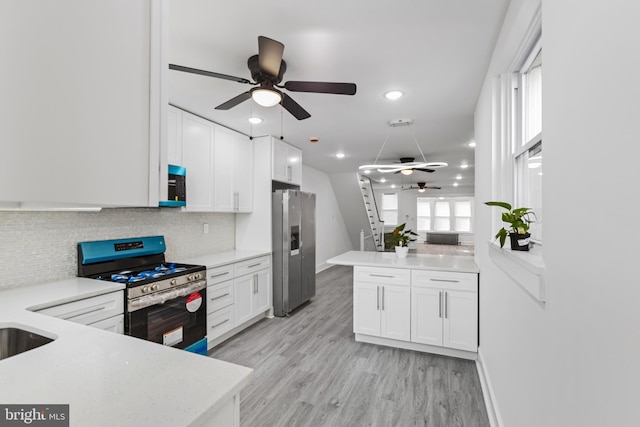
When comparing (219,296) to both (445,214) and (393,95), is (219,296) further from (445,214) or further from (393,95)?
(445,214)

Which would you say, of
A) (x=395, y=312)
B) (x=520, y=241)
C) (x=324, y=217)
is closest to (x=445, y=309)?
(x=395, y=312)

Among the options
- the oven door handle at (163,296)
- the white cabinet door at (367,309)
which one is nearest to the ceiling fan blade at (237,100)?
the oven door handle at (163,296)

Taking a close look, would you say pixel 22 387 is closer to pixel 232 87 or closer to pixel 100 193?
pixel 100 193

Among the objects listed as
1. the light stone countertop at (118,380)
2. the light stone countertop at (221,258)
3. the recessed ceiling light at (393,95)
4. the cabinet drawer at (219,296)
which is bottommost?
the cabinet drawer at (219,296)

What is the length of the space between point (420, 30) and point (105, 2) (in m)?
1.77

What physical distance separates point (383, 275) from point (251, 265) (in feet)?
5.41

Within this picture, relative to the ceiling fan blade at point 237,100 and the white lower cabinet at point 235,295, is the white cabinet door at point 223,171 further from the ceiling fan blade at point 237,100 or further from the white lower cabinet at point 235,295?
the ceiling fan blade at point 237,100

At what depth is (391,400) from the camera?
2.25 meters

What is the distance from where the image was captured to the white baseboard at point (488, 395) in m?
1.84

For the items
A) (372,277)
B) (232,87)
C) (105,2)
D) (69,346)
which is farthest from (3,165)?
(372,277)

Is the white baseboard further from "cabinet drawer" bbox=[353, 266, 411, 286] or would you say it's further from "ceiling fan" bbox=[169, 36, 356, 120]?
"ceiling fan" bbox=[169, 36, 356, 120]

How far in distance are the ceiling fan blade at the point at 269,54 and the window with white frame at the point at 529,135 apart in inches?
54.4

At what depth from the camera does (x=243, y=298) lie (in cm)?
354

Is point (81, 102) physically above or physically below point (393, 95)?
below
